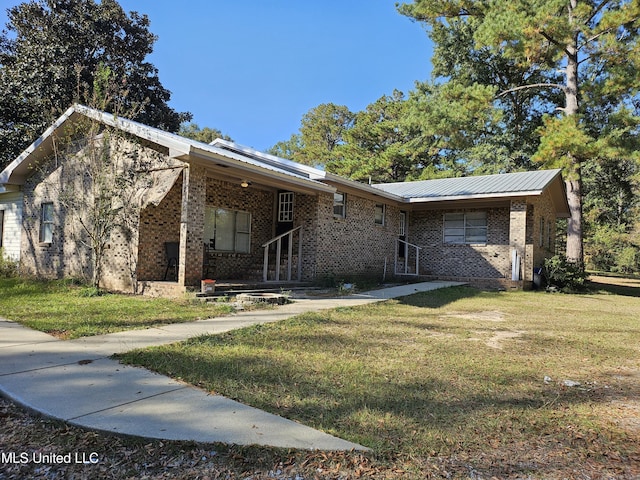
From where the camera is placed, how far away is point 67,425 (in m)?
2.92

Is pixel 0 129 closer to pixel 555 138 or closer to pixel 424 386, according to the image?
pixel 424 386

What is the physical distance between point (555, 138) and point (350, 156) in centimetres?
1875

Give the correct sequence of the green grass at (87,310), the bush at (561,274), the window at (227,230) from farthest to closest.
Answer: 1. the bush at (561,274)
2. the window at (227,230)
3. the green grass at (87,310)

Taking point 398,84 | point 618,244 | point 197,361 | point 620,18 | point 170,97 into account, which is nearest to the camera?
point 197,361

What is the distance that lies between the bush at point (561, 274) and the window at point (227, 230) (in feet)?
34.2

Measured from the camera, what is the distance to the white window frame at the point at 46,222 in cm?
1284

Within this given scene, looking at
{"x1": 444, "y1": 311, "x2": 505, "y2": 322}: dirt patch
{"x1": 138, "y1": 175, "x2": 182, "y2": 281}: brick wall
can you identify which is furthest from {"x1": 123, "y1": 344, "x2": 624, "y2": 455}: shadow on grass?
{"x1": 138, "y1": 175, "x2": 182, "y2": 281}: brick wall

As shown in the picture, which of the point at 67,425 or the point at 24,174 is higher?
the point at 24,174

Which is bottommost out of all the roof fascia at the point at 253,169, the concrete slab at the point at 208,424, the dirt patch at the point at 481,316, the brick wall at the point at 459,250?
the concrete slab at the point at 208,424

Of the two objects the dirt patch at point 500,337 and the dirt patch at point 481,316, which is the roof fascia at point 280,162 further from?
the dirt patch at point 500,337

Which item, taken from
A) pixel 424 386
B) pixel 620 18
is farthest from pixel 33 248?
pixel 620 18

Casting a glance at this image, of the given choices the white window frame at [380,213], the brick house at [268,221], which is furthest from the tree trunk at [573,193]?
the white window frame at [380,213]

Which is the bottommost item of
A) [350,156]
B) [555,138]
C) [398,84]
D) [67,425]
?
[67,425]

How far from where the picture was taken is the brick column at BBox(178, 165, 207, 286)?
9000 mm
